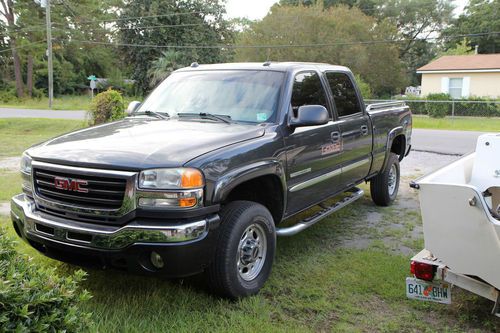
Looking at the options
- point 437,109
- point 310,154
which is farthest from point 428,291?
point 437,109

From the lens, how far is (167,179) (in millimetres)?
3170

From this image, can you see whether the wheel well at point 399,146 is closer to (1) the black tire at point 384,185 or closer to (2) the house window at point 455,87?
(1) the black tire at point 384,185

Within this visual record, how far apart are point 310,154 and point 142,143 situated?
67.2 inches

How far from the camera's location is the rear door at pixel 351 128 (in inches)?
208

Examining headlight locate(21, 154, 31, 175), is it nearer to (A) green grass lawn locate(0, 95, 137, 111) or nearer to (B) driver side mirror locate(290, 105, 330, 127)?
(B) driver side mirror locate(290, 105, 330, 127)

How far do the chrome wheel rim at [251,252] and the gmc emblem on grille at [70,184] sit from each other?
4.05 feet

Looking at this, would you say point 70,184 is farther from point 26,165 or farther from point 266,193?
point 266,193

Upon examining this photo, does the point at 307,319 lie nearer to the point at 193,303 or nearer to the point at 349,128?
the point at 193,303

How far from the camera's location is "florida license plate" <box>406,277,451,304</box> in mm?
3500

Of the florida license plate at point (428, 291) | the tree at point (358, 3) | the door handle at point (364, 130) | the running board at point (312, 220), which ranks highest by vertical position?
the tree at point (358, 3)

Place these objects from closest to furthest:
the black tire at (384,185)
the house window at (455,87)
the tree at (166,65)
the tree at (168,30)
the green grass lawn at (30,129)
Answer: the black tire at (384,185), the green grass lawn at (30,129), the house window at (455,87), the tree at (166,65), the tree at (168,30)

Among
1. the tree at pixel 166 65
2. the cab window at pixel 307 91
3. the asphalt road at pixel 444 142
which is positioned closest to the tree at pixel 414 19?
the tree at pixel 166 65

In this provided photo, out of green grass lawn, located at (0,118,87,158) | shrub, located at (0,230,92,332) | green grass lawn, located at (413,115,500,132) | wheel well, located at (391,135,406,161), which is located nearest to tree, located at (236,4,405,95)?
green grass lawn, located at (413,115,500,132)

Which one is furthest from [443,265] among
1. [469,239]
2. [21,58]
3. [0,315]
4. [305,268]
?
[21,58]
